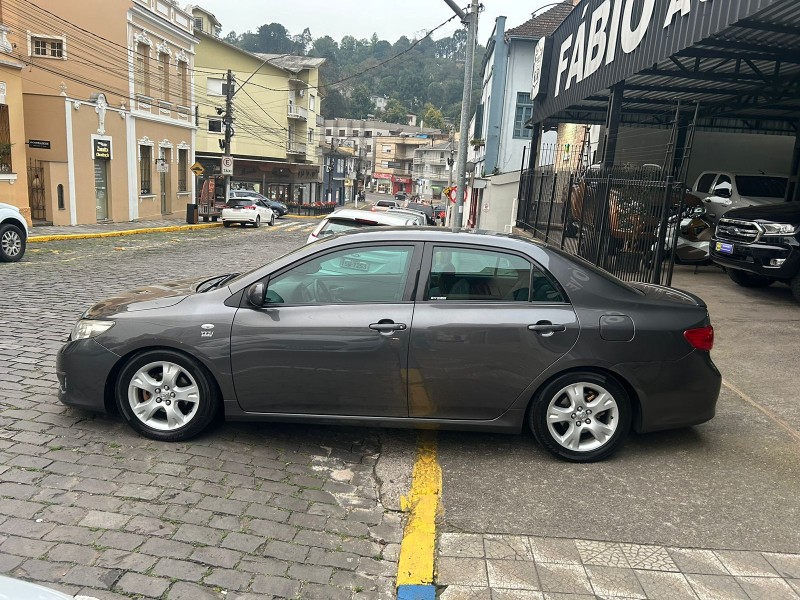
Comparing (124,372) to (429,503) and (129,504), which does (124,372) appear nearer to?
(129,504)

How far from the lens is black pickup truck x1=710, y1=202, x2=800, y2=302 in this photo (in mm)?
8711

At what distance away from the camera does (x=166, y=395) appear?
4289 millimetres

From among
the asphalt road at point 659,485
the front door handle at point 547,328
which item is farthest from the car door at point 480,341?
the asphalt road at point 659,485

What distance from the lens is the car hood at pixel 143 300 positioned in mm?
4410

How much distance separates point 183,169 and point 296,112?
24836 millimetres

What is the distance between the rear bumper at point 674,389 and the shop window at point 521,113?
99.7 feet

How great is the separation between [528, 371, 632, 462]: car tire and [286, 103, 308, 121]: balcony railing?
5337cm

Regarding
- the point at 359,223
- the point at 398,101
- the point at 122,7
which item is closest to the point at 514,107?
the point at 122,7

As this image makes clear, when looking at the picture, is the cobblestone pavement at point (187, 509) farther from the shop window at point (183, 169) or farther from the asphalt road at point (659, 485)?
the shop window at point (183, 169)

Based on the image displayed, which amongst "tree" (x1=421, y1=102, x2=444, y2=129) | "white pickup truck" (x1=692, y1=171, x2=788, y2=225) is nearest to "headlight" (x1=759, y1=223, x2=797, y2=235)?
"white pickup truck" (x1=692, y1=171, x2=788, y2=225)

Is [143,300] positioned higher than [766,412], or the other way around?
[143,300]

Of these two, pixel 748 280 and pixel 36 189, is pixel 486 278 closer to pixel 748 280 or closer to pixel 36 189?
pixel 748 280

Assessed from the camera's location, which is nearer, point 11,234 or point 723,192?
point 11,234

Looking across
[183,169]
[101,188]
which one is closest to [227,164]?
[183,169]
